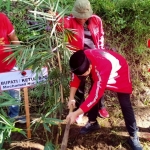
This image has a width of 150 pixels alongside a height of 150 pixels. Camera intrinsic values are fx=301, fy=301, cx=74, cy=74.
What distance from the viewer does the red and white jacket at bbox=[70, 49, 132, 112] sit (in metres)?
2.30

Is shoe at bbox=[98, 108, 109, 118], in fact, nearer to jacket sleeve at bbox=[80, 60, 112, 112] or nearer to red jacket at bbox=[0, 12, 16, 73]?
jacket sleeve at bbox=[80, 60, 112, 112]

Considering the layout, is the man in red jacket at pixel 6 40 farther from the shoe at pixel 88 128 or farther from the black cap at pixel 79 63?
the shoe at pixel 88 128

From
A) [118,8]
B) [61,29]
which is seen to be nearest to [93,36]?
[61,29]

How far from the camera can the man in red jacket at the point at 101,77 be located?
7.25 ft

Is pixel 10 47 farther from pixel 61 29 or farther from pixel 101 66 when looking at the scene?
pixel 101 66

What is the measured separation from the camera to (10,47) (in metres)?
2.48

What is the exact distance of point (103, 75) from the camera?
7.62 ft

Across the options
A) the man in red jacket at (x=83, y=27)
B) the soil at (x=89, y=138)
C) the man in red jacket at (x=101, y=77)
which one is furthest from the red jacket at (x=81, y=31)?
the soil at (x=89, y=138)

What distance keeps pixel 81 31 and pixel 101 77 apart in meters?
0.71

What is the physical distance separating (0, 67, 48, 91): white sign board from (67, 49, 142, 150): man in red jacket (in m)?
0.29

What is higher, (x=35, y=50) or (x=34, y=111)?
(x=35, y=50)

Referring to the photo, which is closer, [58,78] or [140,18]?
[58,78]

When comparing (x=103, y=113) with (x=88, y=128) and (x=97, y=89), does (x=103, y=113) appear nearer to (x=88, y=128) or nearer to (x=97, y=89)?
(x=88, y=128)

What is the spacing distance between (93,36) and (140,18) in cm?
148
